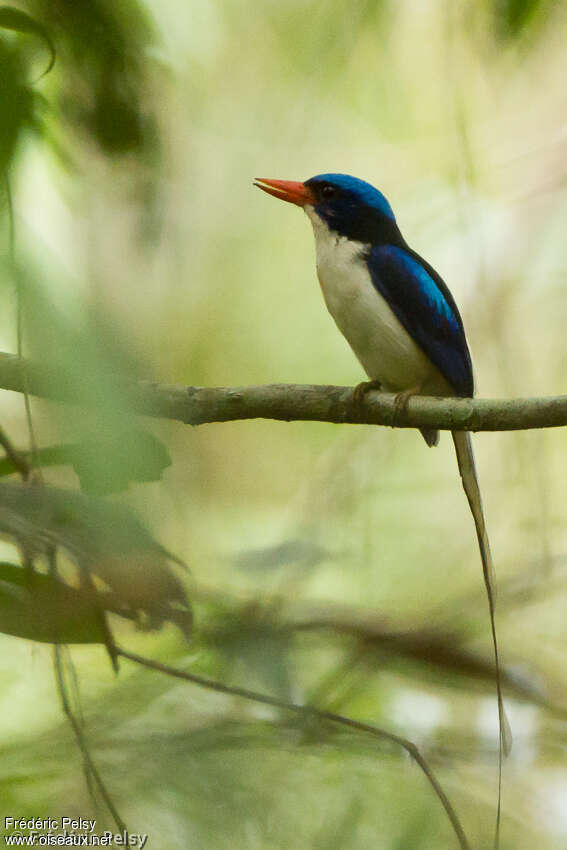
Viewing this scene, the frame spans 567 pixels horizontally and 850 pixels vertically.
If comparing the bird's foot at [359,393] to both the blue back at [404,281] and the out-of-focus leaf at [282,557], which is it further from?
the out-of-focus leaf at [282,557]

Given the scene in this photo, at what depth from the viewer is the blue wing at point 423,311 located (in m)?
3.44

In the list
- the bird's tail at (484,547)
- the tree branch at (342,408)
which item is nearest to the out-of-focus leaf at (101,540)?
the bird's tail at (484,547)

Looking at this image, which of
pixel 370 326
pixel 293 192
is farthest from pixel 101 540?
pixel 293 192

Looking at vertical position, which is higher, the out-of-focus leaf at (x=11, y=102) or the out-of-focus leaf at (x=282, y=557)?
the out-of-focus leaf at (x=11, y=102)

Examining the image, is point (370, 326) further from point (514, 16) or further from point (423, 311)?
point (514, 16)

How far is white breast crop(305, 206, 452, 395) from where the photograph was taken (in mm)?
3430

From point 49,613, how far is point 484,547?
1853 millimetres

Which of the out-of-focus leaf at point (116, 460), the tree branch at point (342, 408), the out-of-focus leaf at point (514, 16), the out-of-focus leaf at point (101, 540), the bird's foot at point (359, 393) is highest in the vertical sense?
the out-of-focus leaf at point (514, 16)

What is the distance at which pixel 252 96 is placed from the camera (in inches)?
115

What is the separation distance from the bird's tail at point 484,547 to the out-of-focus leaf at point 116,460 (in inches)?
37.7

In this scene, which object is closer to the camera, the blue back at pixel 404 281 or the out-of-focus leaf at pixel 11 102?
the out-of-focus leaf at pixel 11 102

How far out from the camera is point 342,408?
8.82ft

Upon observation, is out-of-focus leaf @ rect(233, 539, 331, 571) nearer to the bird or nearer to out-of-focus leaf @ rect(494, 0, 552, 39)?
out-of-focus leaf @ rect(494, 0, 552, 39)

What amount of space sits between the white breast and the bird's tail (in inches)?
13.3
